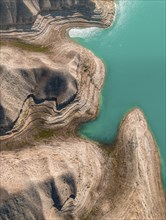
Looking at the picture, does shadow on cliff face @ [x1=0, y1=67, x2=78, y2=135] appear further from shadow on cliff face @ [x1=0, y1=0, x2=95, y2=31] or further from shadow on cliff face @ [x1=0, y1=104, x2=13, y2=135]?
shadow on cliff face @ [x1=0, y1=0, x2=95, y2=31]

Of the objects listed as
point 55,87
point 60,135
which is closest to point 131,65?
point 55,87

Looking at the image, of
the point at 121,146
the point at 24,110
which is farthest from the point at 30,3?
the point at 121,146

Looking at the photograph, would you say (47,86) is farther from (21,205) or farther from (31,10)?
(21,205)

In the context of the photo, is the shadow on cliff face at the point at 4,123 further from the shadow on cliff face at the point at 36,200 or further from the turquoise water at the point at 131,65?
the shadow on cliff face at the point at 36,200

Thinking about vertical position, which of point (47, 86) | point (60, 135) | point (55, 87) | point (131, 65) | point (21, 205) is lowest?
point (21, 205)

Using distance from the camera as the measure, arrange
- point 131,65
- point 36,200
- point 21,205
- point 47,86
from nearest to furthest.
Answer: point 21,205 < point 36,200 < point 47,86 < point 131,65

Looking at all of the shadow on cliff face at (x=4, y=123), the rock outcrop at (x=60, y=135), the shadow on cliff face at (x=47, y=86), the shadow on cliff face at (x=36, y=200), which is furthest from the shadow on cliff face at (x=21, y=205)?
the shadow on cliff face at (x=47, y=86)
